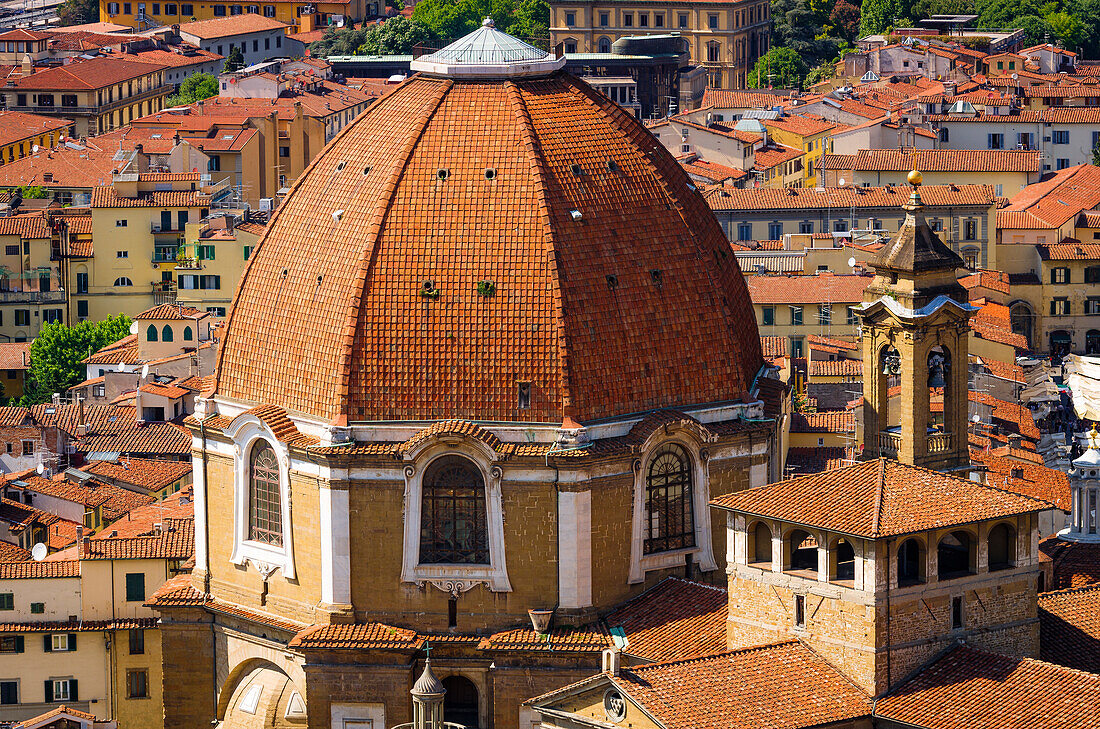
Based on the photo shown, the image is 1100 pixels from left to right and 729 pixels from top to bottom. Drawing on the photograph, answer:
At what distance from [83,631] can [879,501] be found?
22934mm

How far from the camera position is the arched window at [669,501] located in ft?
187

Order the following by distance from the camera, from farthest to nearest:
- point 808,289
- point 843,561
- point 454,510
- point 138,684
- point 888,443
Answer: point 808,289 < point 138,684 < point 888,443 < point 454,510 < point 843,561

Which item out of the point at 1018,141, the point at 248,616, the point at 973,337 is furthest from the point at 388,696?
the point at 1018,141

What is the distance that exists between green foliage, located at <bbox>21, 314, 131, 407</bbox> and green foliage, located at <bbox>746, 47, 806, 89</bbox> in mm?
73153

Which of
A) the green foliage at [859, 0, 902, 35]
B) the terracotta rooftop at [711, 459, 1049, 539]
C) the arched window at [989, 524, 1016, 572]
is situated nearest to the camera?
the terracotta rooftop at [711, 459, 1049, 539]

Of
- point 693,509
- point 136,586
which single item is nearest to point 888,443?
point 693,509

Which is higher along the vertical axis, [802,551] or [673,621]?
[802,551]

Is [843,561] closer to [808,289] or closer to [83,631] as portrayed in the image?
[83,631]

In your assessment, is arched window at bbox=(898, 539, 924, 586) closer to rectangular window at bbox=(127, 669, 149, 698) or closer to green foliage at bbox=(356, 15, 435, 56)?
rectangular window at bbox=(127, 669, 149, 698)

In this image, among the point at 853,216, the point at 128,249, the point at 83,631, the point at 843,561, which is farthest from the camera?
the point at 128,249

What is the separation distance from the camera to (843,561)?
53188 mm

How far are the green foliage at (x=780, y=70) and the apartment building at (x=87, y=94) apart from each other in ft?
113

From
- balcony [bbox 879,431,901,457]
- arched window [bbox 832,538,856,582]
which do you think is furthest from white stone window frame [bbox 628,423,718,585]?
arched window [bbox 832,538,856,582]

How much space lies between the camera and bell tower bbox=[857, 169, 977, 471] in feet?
187
